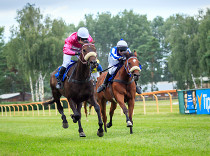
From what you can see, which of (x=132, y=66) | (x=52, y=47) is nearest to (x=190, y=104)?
(x=132, y=66)

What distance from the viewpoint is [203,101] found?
15.1m

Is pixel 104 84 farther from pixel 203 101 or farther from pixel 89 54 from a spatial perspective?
pixel 203 101

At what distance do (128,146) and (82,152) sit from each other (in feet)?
2.98

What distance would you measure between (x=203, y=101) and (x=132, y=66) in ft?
24.2

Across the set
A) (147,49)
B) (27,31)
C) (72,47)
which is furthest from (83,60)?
(147,49)

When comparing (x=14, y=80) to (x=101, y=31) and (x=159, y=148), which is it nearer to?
(x=101, y=31)

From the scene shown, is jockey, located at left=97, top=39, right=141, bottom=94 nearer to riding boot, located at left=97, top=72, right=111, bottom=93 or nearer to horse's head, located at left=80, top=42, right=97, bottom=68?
riding boot, located at left=97, top=72, right=111, bottom=93

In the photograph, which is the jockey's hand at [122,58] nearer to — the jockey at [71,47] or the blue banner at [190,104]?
the jockey at [71,47]

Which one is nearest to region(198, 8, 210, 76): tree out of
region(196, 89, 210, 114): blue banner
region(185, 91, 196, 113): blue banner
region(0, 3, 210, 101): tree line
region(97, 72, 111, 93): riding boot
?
region(0, 3, 210, 101): tree line

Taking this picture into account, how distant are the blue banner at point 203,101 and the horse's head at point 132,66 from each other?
22.2 ft

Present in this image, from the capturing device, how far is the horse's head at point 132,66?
28.2 ft

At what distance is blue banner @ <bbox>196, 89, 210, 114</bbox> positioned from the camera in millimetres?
14812

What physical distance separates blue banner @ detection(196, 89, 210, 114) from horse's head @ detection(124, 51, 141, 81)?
678cm

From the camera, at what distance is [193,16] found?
5169 centimetres
